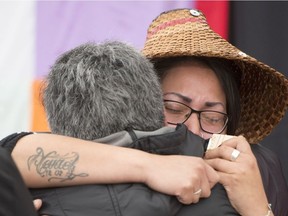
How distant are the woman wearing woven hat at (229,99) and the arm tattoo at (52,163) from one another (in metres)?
0.31

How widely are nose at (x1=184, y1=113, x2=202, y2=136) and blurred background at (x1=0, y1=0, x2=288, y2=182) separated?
72cm

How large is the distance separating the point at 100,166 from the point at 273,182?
756 mm

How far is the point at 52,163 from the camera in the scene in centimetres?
113

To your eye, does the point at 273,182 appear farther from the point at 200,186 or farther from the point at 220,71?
the point at 200,186

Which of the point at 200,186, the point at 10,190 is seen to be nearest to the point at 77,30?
the point at 200,186

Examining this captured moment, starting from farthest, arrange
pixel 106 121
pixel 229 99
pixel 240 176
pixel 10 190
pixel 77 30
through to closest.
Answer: pixel 77 30 < pixel 229 99 < pixel 240 176 < pixel 106 121 < pixel 10 190

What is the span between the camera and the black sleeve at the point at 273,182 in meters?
1.69

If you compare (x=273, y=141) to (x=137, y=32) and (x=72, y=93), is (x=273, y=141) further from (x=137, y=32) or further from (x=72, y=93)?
(x=72, y=93)

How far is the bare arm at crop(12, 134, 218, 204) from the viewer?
1.10m

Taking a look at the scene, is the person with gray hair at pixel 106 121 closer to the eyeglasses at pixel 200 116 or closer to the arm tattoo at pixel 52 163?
the arm tattoo at pixel 52 163

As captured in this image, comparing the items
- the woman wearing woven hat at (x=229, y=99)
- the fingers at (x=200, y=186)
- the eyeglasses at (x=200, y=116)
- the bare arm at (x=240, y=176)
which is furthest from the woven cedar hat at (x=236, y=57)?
the fingers at (x=200, y=186)

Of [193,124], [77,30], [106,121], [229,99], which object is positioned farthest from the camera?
[77,30]

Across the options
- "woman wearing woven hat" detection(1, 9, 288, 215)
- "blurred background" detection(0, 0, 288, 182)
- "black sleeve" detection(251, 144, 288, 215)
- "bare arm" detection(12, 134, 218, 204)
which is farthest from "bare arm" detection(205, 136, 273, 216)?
"blurred background" detection(0, 0, 288, 182)

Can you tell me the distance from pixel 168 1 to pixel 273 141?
65 cm
